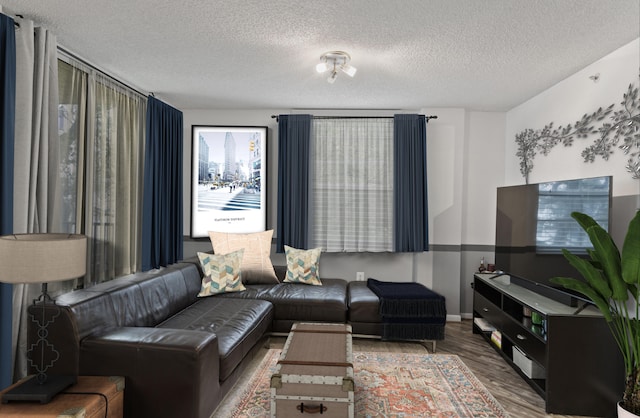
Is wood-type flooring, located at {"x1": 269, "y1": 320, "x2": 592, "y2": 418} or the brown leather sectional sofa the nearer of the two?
the brown leather sectional sofa

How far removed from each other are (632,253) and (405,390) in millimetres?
1686

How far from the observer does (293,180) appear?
14.6 feet

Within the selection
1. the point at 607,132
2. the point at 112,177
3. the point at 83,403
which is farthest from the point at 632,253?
the point at 112,177

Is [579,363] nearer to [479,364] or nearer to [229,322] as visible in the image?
[479,364]

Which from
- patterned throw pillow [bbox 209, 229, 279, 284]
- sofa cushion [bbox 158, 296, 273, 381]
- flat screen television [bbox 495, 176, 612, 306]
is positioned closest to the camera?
sofa cushion [bbox 158, 296, 273, 381]

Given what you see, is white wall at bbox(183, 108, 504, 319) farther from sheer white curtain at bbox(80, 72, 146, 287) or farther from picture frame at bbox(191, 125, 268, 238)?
sheer white curtain at bbox(80, 72, 146, 287)

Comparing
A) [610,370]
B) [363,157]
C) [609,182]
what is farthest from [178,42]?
[610,370]

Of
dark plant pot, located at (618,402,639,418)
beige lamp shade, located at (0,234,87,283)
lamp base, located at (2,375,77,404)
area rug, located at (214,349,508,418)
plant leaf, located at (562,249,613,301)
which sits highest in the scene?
beige lamp shade, located at (0,234,87,283)

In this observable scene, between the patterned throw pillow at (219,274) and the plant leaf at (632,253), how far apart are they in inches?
121

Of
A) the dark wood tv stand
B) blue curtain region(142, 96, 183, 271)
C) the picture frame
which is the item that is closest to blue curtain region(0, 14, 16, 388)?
A: blue curtain region(142, 96, 183, 271)

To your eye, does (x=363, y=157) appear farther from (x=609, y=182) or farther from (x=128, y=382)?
(x=128, y=382)

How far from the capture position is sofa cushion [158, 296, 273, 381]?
247 centimetres

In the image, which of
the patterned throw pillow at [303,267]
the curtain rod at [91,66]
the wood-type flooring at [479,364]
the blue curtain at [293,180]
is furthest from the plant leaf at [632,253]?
the curtain rod at [91,66]

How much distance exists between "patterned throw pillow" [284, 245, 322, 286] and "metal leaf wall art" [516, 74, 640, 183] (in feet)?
8.68
